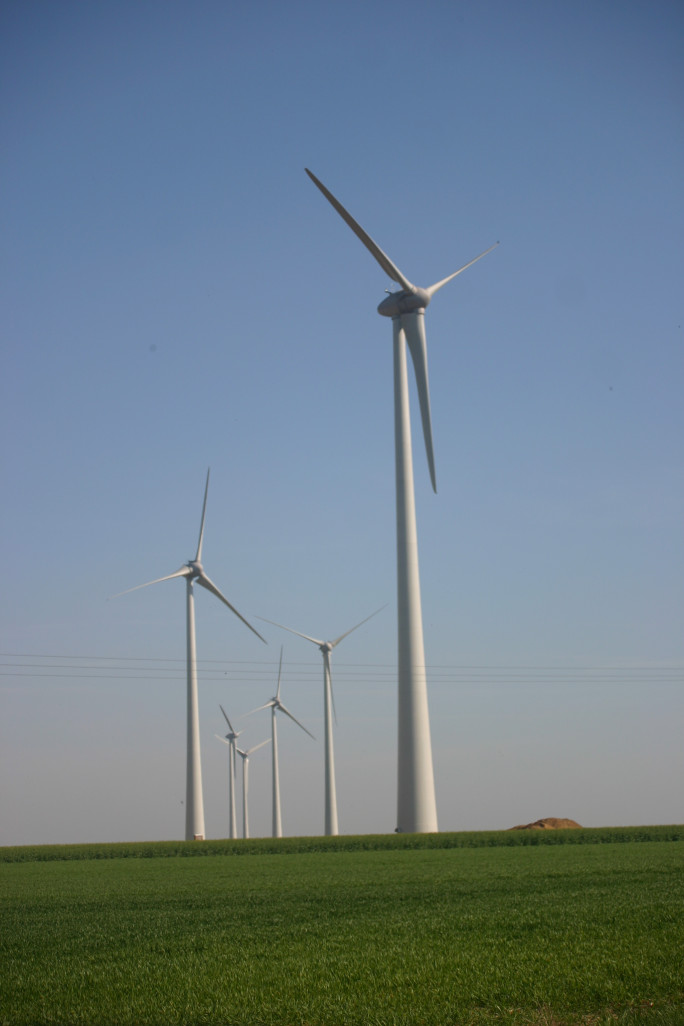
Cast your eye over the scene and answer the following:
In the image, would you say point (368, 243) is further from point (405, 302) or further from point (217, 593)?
point (217, 593)

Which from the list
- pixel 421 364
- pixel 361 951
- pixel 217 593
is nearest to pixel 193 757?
pixel 217 593

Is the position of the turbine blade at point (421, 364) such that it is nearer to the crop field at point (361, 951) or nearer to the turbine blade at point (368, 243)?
the turbine blade at point (368, 243)

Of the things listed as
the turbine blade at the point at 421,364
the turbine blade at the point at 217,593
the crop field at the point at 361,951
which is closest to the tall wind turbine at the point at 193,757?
the turbine blade at the point at 217,593

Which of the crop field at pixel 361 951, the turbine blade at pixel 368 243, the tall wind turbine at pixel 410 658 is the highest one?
the turbine blade at pixel 368 243

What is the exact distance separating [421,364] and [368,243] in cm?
905

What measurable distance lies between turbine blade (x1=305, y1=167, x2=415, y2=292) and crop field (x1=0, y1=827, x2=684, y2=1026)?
4530 cm

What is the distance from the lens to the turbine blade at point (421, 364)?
Result: 69.7 metres

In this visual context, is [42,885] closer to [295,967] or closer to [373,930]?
[373,930]

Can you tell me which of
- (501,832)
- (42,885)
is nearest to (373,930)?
(42,885)

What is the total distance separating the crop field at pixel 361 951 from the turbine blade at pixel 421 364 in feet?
128

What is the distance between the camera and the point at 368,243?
71.6m

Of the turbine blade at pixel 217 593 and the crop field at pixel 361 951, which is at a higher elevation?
the turbine blade at pixel 217 593

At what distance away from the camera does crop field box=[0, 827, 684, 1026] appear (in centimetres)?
1310

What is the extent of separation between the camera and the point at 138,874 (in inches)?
1772
